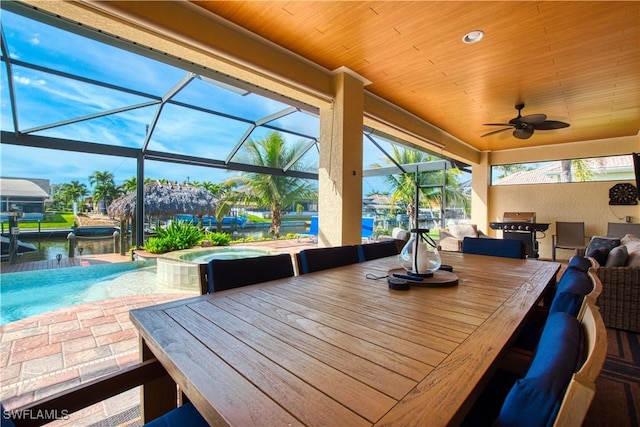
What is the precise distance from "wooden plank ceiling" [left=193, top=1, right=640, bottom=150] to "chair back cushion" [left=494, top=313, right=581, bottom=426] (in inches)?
102

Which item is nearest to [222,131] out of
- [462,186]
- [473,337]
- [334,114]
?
[334,114]

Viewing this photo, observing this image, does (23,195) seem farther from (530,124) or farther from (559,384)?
(530,124)

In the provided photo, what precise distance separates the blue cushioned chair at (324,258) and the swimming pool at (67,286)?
2.78 m

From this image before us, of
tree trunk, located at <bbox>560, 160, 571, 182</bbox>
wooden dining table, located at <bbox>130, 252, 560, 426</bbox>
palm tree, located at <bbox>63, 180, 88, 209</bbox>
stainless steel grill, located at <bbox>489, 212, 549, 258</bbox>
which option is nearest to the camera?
wooden dining table, located at <bbox>130, 252, 560, 426</bbox>

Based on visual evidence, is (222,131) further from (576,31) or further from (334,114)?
(576,31)

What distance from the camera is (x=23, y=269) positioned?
140 inches

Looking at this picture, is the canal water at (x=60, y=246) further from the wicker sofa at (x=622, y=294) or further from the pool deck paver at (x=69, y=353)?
the wicker sofa at (x=622, y=294)

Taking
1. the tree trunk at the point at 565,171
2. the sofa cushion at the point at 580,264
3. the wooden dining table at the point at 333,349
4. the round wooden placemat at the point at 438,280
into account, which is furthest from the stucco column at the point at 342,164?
the tree trunk at the point at 565,171

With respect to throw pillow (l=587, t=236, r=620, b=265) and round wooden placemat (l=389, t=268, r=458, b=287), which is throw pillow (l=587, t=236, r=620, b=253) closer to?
throw pillow (l=587, t=236, r=620, b=265)

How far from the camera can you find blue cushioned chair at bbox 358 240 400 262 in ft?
8.12

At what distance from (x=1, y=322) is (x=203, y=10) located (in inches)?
134

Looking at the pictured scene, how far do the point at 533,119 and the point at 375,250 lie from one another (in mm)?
3435

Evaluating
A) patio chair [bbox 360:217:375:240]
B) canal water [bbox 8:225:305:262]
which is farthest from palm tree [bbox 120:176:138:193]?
patio chair [bbox 360:217:375:240]

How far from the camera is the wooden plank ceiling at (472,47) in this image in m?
2.40
